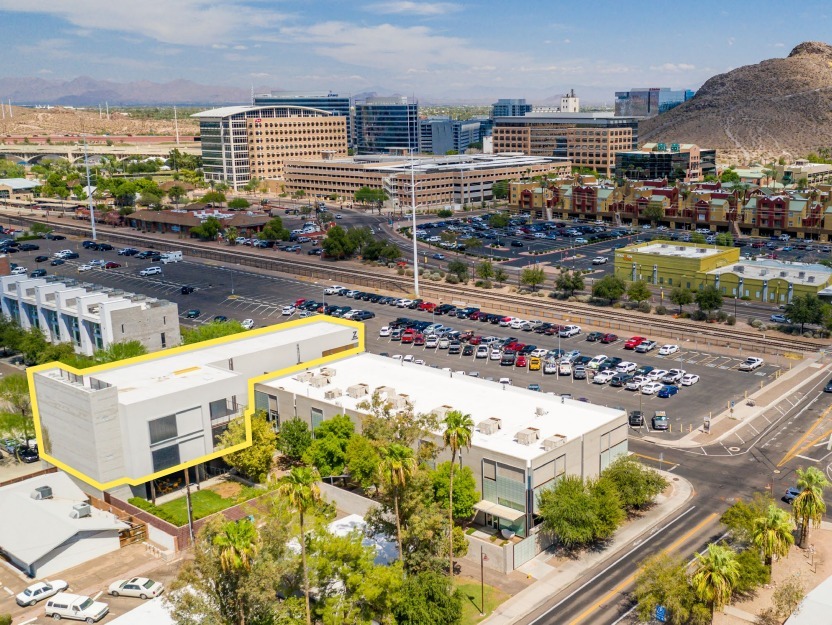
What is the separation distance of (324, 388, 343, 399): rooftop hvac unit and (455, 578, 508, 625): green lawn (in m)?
19.0

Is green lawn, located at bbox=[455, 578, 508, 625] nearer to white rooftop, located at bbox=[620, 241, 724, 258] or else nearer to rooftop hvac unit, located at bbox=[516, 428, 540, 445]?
rooftop hvac unit, located at bbox=[516, 428, 540, 445]

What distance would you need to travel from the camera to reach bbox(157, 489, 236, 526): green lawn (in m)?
51.3

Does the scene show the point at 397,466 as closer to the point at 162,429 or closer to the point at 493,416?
the point at 493,416

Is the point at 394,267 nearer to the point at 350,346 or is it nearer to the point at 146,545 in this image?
the point at 350,346

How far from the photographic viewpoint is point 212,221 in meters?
160

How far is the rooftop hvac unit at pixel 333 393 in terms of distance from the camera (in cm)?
5925

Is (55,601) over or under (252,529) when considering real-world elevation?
under

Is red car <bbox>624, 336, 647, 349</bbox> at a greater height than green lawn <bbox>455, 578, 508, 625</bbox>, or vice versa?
red car <bbox>624, 336, 647, 349</bbox>

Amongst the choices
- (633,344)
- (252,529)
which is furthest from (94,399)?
(633,344)

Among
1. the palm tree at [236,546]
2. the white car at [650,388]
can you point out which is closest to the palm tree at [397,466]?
the palm tree at [236,546]

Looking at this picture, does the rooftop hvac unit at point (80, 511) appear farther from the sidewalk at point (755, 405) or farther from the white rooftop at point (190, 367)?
the sidewalk at point (755, 405)

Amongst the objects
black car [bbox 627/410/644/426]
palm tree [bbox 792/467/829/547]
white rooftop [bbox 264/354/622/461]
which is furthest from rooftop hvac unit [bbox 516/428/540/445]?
black car [bbox 627/410/644/426]

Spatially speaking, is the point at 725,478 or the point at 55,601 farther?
the point at 725,478

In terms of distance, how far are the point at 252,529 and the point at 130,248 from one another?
420 ft
